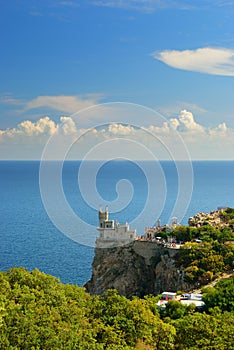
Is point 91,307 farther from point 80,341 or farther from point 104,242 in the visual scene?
point 104,242

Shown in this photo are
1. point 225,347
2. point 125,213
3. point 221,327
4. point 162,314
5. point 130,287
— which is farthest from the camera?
point 125,213

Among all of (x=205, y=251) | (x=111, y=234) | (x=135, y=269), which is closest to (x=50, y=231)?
(x=111, y=234)

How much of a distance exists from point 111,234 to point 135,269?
15.1 feet

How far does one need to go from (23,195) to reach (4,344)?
144202 mm

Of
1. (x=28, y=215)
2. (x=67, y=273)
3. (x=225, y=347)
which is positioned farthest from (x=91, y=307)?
(x=28, y=215)

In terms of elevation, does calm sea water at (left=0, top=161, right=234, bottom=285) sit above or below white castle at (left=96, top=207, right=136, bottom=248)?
below

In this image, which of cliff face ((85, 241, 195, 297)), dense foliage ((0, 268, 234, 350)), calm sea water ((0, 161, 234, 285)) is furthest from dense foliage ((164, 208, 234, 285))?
dense foliage ((0, 268, 234, 350))

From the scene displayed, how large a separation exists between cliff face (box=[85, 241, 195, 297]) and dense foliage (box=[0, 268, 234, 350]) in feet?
55.1

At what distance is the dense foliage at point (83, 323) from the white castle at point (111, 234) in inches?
836

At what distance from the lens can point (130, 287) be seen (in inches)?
1879

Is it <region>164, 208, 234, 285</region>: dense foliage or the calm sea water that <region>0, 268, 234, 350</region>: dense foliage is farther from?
<region>164, 208, 234, 285</region>: dense foliage

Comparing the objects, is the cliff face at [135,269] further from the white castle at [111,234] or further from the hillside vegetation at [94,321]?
the hillside vegetation at [94,321]

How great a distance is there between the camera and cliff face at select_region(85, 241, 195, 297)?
151 feet

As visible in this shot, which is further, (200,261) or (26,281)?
(200,261)
